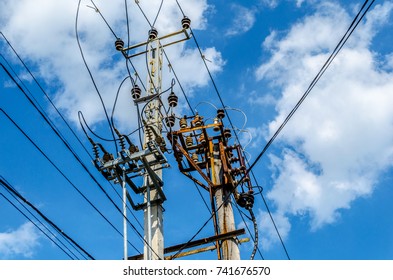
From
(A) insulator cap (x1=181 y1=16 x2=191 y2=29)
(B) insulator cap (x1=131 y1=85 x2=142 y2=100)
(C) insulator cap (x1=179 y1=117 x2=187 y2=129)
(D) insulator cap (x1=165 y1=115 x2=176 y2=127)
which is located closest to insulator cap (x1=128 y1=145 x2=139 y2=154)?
(B) insulator cap (x1=131 y1=85 x2=142 y2=100)

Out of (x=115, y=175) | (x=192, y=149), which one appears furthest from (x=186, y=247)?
(x=192, y=149)

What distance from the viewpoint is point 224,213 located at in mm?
10547

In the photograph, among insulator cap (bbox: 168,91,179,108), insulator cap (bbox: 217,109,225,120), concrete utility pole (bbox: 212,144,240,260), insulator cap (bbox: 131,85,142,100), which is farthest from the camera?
insulator cap (bbox: 217,109,225,120)

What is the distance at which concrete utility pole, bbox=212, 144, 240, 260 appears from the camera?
9.92 metres

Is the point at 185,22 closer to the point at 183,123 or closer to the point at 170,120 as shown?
the point at 183,123

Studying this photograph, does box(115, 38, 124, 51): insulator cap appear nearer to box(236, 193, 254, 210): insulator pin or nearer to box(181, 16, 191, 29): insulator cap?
box(181, 16, 191, 29): insulator cap

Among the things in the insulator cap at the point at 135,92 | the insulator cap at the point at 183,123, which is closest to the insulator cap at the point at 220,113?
the insulator cap at the point at 183,123

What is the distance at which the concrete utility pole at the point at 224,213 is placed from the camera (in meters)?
9.92

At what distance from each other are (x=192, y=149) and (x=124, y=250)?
4.70 metres

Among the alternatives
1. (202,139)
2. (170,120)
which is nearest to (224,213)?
(202,139)

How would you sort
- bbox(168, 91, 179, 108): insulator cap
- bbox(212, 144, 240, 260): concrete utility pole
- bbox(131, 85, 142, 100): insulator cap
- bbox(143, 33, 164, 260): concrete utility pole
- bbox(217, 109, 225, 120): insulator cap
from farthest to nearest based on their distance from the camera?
bbox(217, 109, 225, 120): insulator cap, bbox(168, 91, 179, 108): insulator cap, bbox(131, 85, 142, 100): insulator cap, bbox(212, 144, 240, 260): concrete utility pole, bbox(143, 33, 164, 260): concrete utility pole

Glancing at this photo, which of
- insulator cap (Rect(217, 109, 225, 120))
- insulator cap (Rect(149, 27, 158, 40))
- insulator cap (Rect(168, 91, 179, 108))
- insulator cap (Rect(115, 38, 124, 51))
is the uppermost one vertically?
insulator cap (Rect(149, 27, 158, 40))

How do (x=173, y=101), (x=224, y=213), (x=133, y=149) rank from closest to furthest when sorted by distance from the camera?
(x=133, y=149), (x=224, y=213), (x=173, y=101)
